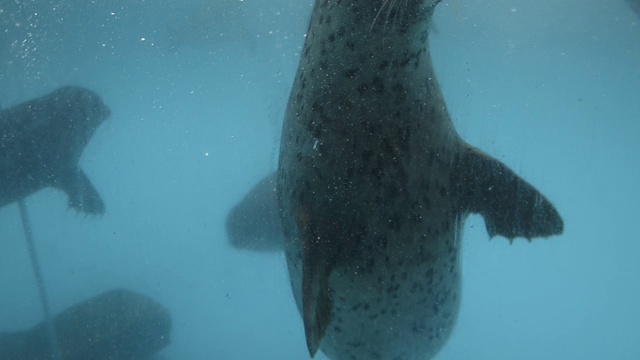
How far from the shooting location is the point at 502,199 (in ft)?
7.94

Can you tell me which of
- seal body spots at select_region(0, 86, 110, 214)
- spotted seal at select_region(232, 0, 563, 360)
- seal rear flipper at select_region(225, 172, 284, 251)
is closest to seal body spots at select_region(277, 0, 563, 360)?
spotted seal at select_region(232, 0, 563, 360)

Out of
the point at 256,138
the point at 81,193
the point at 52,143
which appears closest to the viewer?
the point at 81,193

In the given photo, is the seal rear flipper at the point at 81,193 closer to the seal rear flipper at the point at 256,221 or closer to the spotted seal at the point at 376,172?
the seal rear flipper at the point at 256,221

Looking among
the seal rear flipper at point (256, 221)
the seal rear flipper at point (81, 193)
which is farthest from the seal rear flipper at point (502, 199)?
the seal rear flipper at point (81, 193)

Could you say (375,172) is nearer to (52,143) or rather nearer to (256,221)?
(256,221)

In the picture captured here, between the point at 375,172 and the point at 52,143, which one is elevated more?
the point at 375,172

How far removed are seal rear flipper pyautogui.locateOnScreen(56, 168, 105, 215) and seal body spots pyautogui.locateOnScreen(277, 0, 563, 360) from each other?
19.9 ft

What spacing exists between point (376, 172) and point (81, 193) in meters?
6.93

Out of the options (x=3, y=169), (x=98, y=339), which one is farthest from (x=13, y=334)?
(x=3, y=169)

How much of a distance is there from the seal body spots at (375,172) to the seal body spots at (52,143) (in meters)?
6.23

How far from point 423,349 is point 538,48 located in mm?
11267

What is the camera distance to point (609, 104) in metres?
16.2

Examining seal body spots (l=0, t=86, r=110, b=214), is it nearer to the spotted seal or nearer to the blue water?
the blue water

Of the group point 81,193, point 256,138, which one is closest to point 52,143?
point 81,193
